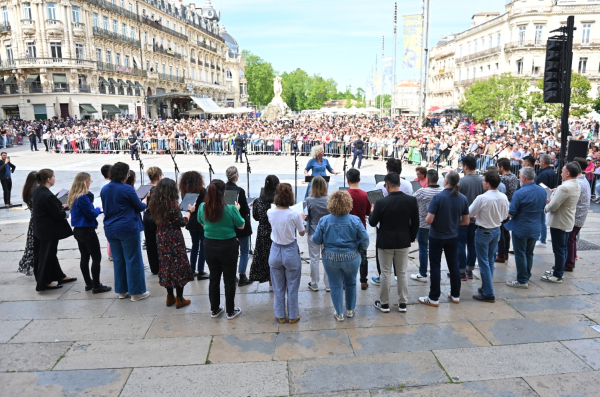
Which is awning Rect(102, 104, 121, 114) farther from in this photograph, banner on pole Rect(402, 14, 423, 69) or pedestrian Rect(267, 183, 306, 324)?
pedestrian Rect(267, 183, 306, 324)

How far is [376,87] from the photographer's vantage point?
149ft

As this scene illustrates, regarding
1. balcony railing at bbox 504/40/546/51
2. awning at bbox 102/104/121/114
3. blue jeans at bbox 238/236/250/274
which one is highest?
balcony railing at bbox 504/40/546/51

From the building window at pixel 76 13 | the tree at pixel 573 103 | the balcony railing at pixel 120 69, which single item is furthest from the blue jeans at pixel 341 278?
the balcony railing at pixel 120 69

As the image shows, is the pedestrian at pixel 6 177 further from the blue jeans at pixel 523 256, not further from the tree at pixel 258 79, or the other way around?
the tree at pixel 258 79

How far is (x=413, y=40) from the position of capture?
23.4m

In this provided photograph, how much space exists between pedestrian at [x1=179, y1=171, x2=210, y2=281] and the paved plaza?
0.39 meters

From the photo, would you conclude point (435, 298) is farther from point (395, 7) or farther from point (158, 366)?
point (395, 7)

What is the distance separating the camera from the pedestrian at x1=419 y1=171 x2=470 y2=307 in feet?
16.0

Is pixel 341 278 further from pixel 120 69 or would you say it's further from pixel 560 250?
pixel 120 69

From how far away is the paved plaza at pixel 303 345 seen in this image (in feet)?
11.9

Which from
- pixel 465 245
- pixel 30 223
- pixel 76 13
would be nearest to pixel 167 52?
pixel 76 13

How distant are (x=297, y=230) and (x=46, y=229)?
10.7 feet

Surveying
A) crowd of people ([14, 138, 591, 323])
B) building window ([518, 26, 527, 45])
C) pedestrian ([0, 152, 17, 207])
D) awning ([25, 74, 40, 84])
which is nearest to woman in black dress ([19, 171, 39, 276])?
crowd of people ([14, 138, 591, 323])

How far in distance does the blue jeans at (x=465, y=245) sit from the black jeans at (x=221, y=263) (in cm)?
306
